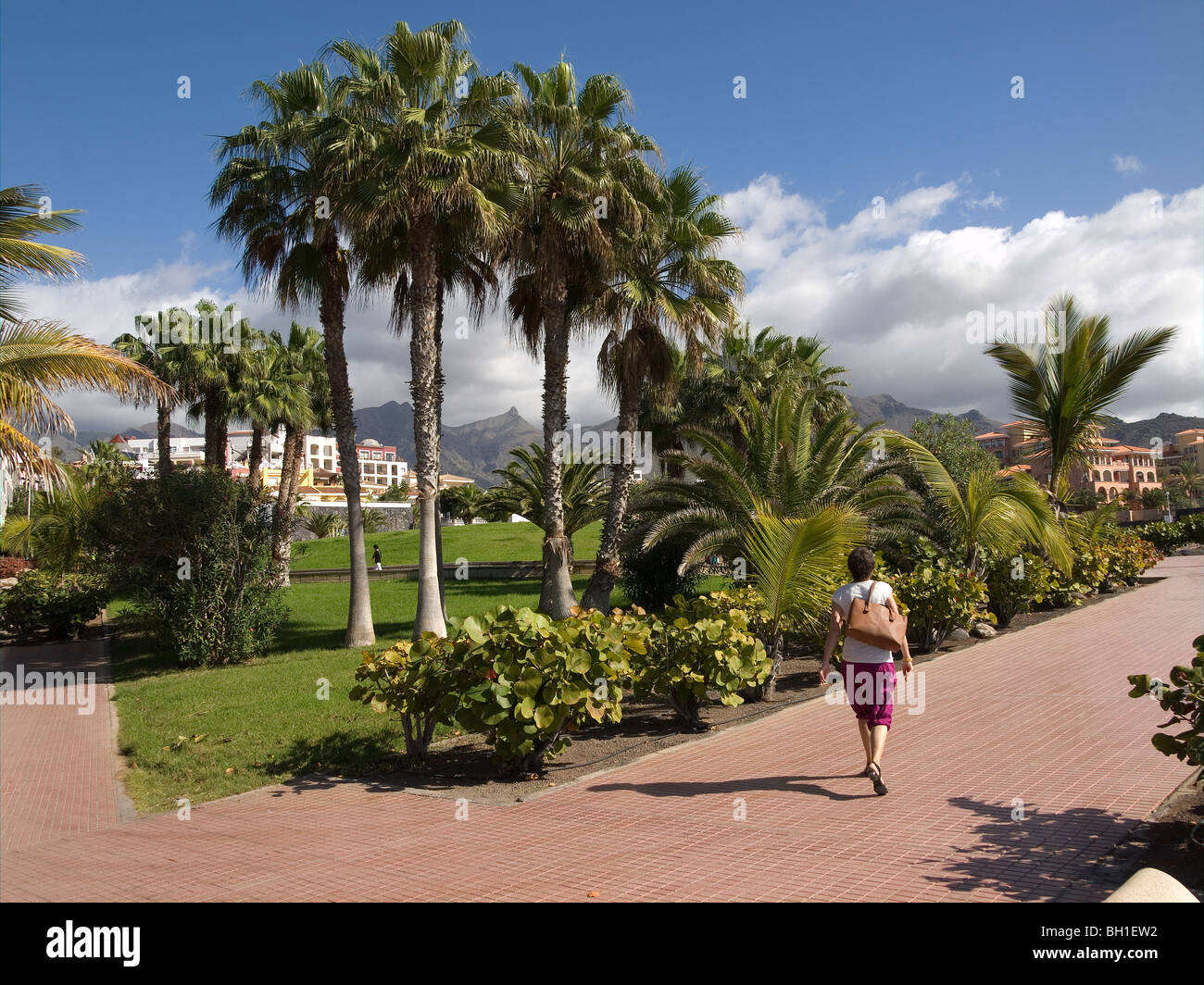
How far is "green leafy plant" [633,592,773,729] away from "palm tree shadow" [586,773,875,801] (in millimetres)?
1422

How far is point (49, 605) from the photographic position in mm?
20344

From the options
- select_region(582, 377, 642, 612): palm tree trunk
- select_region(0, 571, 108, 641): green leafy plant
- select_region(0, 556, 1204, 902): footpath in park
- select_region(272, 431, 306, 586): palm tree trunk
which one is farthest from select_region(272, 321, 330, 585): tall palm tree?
select_region(0, 556, 1204, 902): footpath in park

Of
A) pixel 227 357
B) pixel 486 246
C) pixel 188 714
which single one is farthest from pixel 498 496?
pixel 188 714

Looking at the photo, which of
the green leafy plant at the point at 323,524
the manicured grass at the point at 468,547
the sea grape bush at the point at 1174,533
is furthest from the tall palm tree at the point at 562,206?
the green leafy plant at the point at 323,524

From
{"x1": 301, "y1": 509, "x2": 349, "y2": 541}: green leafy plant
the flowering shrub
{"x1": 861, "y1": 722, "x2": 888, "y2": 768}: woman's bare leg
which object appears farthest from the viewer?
{"x1": 301, "y1": 509, "x2": 349, "y2": 541}: green leafy plant

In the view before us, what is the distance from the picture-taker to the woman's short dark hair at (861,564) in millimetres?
6555

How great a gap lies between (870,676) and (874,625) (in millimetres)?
374

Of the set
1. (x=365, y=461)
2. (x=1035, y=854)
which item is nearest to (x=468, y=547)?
(x=1035, y=854)

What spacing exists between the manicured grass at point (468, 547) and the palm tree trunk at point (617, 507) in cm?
1999

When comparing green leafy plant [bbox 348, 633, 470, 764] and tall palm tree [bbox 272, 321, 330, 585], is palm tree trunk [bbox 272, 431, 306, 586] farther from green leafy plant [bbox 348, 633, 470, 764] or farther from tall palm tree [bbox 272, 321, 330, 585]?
green leafy plant [bbox 348, 633, 470, 764]

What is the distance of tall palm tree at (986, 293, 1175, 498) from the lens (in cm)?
1616
